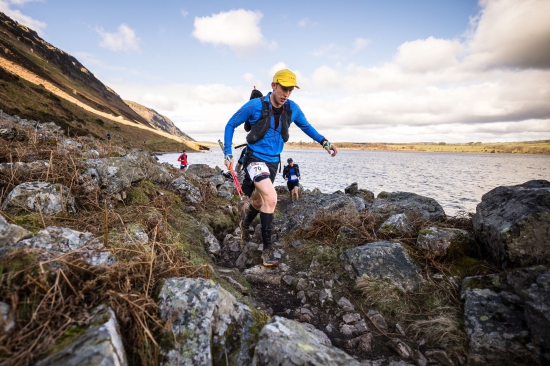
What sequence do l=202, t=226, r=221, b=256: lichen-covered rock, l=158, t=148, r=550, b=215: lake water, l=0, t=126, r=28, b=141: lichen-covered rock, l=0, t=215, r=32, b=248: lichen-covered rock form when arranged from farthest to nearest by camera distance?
l=158, t=148, r=550, b=215: lake water < l=202, t=226, r=221, b=256: lichen-covered rock < l=0, t=126, r=28, b=141: lichen-covered rock < l=0, t=215, r=32, b=248: lichen-covered rock

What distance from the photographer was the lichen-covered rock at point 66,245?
7.23 feet

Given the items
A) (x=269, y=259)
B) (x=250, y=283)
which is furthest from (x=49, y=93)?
(x=250, y=283)

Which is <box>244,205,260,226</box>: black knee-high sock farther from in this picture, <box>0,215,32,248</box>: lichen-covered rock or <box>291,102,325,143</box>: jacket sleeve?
<box>0,215,32,248</box>: lichen-covered rock

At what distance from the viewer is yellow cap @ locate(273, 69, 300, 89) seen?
4.93m

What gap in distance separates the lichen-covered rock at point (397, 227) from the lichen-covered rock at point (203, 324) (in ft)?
11.8

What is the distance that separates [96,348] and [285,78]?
478cm

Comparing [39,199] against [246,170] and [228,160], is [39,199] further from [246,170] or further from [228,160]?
[246,170]

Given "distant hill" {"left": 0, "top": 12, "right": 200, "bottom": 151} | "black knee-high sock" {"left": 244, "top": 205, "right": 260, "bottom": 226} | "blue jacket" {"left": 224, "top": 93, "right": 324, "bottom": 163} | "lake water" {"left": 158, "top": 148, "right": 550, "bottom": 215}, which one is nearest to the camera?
"blue jacket" {"left": 224, "top": 93, "right": 324, "bottom": 163}

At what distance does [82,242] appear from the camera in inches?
101

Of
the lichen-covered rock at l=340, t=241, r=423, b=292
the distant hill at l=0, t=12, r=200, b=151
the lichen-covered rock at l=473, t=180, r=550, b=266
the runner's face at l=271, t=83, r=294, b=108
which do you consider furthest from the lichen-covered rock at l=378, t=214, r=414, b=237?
the distant hill at l=0, t=12, r=200, b=151

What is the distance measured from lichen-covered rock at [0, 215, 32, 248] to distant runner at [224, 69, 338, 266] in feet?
10.9

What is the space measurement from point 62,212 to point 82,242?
3.98ft

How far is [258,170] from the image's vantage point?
5305 mm

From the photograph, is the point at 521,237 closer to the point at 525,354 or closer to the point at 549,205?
the point at 549,205
